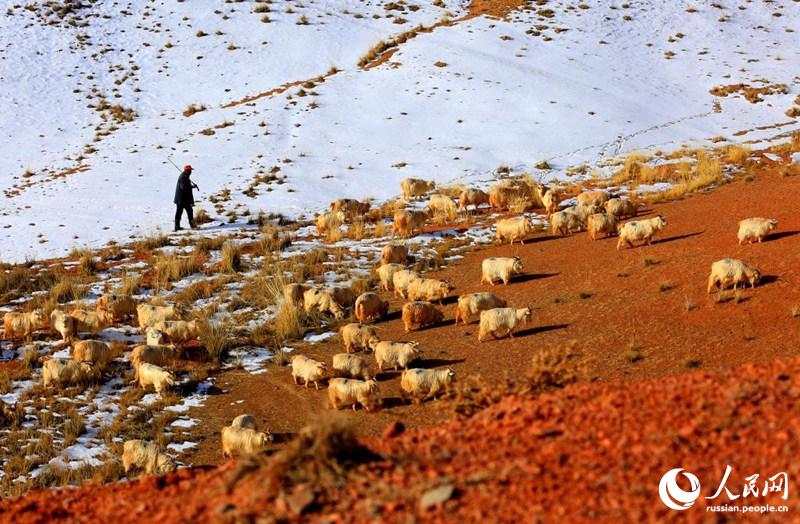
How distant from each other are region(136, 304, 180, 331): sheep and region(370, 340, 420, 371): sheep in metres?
4.74

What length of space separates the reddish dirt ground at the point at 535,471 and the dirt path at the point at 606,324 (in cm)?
322

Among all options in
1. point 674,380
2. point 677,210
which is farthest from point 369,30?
point 674,380

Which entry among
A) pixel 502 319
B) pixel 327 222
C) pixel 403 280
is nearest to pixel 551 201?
pixel 327 222

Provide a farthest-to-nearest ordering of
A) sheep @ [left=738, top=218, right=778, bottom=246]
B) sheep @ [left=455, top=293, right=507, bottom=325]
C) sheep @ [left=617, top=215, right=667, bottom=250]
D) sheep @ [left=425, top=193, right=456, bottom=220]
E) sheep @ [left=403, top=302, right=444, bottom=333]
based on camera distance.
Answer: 1. sheep @ [left=425, top=193, right=456, bottom=220]
2. sheep @ [left=617, top=215, right=667, bottom=250]
3. sheep @ [left=738, top=218, right=778, bottom=246]
4. sheep @ [left=403, top=302, right=444, bottom=333]
5. sheep @ [left=455, top=293, right=507, bottom=325]

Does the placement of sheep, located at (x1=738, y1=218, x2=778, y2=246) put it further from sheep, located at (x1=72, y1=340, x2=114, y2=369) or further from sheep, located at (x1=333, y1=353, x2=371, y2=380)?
sheep, located at (x1=72, y1=340, x2=114, y2=369)

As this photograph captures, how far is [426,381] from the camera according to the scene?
12055mm

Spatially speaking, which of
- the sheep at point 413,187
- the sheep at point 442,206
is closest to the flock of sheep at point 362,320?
the sheep at point 442,206

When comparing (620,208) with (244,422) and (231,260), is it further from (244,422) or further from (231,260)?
(244,422)

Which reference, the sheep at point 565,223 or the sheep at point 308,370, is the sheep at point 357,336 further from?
the sheep at point 565,223

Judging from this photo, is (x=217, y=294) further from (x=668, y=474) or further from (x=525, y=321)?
(x=668, y=474)

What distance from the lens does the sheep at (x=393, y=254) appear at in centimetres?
1881

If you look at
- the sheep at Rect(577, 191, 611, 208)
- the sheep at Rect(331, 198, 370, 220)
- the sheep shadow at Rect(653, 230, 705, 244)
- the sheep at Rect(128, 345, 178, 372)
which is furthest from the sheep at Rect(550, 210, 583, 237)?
the sheep at Rect(128, 345, 178, 372)

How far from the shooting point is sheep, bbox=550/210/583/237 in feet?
65.0

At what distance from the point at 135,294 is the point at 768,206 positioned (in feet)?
50.2
